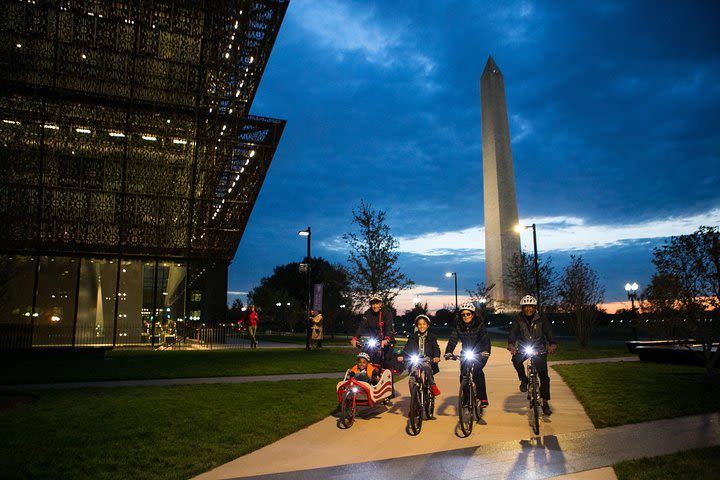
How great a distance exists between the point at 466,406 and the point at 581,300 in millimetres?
24144

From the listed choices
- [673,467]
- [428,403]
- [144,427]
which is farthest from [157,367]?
[673,467]

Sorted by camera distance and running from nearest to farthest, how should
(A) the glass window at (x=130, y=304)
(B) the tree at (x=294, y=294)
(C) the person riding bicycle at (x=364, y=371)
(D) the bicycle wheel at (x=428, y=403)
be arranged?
(D) the bicycle wheel at (x=428, y=403)
(C) the person riding bicycle at (x=364, y=371)
(A) the glass window at (x=130, y=304)
(B) the tree at (x=294, y=294)

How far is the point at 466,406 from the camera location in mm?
8148

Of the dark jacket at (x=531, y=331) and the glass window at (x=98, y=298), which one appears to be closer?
the dark jacket at (x=531, y=331)

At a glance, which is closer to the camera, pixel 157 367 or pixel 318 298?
pixel 157 367

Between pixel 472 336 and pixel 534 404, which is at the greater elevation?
pixel 472 336

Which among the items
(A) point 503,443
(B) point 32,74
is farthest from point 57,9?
(A) point 503,443

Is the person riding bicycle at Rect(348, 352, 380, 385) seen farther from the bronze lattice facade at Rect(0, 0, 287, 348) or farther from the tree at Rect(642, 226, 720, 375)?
the bronze lattice facade at Rect(0, 0, 287, 348)

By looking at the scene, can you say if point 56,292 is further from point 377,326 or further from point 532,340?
point 532,340

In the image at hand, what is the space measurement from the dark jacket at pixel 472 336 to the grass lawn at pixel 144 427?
2.85 meters

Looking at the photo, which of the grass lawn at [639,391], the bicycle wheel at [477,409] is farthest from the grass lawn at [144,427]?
the grass lawn at [639,391]

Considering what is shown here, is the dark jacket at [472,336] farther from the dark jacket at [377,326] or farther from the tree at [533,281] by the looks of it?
the tree at [533,281]

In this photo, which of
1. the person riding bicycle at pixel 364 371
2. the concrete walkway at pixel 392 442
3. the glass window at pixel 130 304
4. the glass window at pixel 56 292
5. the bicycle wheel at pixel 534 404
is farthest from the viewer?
the glass window at pixel 130 304

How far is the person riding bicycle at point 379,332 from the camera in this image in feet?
32.2
